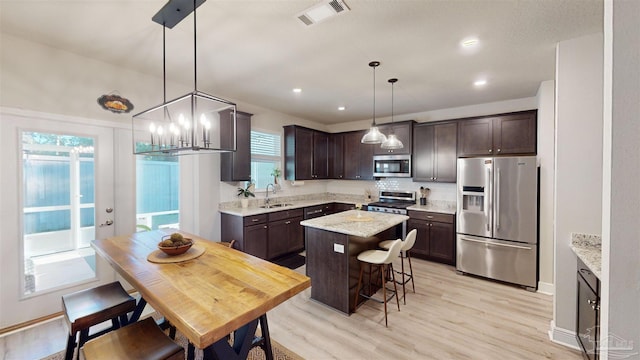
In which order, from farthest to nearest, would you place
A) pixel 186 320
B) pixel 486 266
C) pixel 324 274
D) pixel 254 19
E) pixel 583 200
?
pixel 486 266
pixel 324 274
pixel 583 200
pixel 254 19
pixel 186 320

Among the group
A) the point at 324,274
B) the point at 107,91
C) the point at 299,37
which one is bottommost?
the point at 324,274

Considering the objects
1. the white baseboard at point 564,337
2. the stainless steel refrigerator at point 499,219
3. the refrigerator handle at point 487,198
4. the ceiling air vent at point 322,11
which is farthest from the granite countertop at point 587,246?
the ceiling air vent at point 322,11

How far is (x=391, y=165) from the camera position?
5.01 metres

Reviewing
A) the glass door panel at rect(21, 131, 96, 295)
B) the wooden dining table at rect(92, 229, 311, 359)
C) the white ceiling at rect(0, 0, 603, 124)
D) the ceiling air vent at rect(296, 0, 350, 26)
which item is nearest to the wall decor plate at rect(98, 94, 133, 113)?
the white ceiling at rect(0, 0, 603, 124)

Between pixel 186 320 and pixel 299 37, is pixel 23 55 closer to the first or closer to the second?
pixel 299 37

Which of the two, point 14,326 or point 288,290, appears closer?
point 288,290

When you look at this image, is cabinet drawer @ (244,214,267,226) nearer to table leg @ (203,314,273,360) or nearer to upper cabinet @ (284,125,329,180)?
upper cabinet @ (284,125,329,180)

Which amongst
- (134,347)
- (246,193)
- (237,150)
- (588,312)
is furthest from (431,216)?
(134,347)

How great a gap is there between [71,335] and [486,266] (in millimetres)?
4425

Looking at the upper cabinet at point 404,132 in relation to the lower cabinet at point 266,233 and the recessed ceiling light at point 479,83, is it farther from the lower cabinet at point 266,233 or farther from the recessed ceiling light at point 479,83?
the lower cabinet at point 266,233

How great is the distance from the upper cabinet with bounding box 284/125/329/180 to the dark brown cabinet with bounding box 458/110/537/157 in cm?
274

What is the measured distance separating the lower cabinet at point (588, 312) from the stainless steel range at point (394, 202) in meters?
2.51

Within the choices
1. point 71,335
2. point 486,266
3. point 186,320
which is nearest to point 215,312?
point 186,320

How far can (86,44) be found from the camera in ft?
8.11
